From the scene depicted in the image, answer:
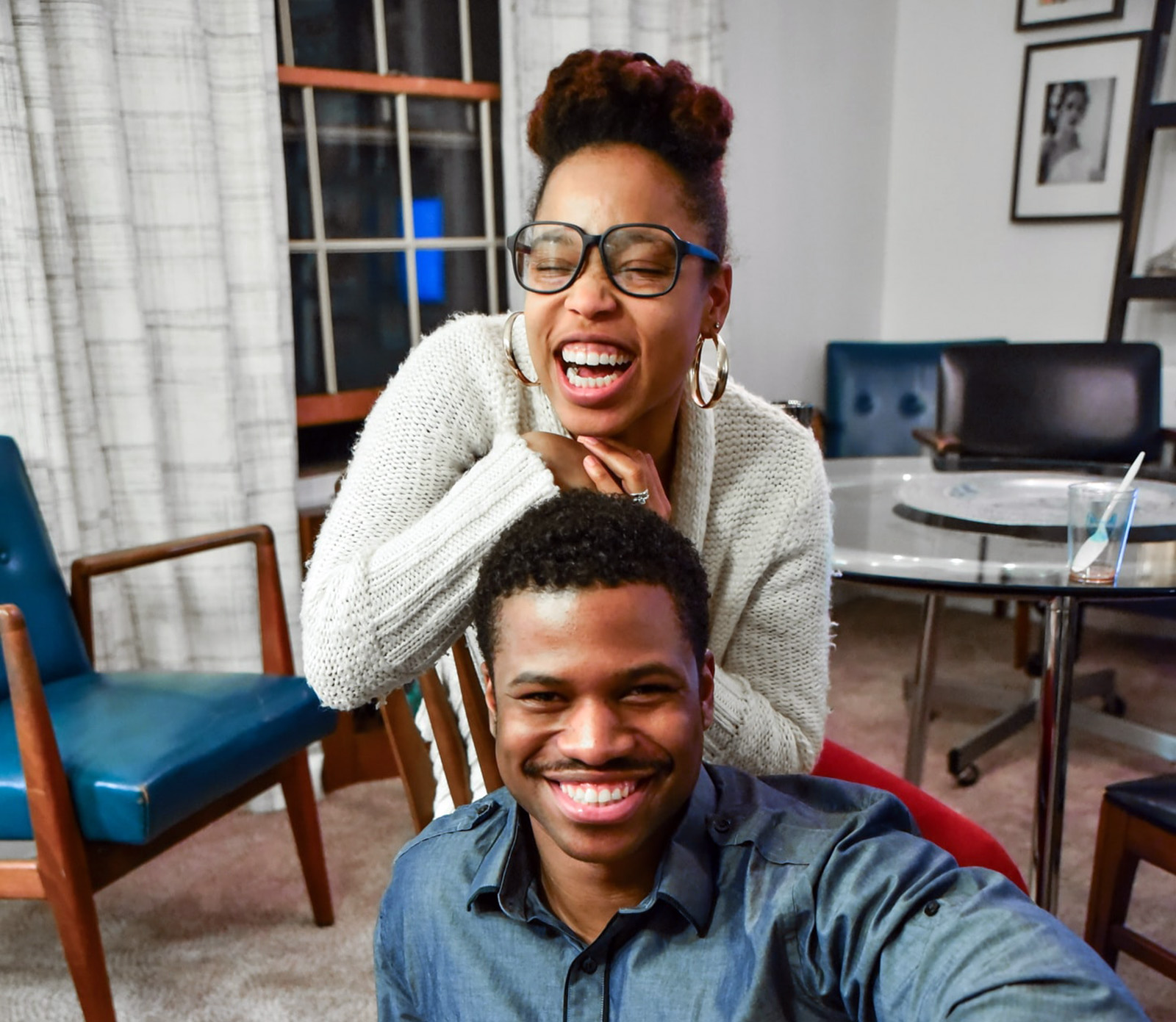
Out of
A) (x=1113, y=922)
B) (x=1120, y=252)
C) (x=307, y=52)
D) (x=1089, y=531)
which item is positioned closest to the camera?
(x=1089, y=531)

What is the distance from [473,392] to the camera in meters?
1.07

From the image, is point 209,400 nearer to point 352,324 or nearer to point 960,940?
point 352,324

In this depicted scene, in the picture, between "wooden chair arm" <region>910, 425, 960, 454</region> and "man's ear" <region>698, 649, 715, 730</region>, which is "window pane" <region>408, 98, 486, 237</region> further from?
"man's ear" <region>698, 649, 715, 730</region>

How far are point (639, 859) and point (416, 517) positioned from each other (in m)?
0.41

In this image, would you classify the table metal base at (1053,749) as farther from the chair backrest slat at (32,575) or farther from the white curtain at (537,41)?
the chair backrest slat at (32,575)

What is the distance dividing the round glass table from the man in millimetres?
661

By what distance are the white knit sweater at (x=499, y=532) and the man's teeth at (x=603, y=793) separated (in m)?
0.26

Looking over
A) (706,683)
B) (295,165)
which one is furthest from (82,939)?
(295,165)

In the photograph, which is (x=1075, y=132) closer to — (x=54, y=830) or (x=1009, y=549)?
(x=1009, y=549)

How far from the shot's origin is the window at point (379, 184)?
2.40 meters

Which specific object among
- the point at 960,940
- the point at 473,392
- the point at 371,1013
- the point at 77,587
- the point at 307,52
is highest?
the point at 307,52

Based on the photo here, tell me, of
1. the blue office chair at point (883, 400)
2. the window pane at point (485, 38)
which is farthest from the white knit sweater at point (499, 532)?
the blue office chair at point (883, 400)

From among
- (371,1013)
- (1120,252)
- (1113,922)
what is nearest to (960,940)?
(1113,922)

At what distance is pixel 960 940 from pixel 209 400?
1.89 meters
